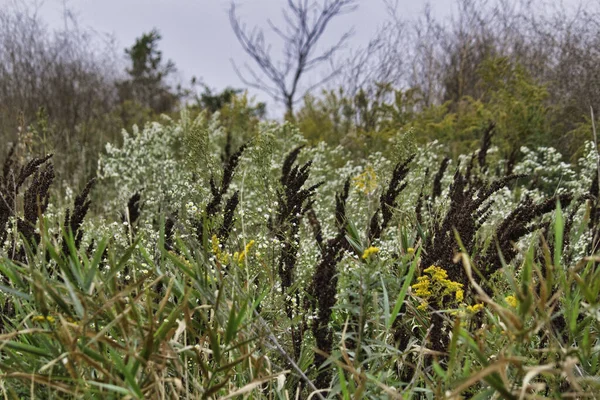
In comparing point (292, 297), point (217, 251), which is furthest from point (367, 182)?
point (217, 251)

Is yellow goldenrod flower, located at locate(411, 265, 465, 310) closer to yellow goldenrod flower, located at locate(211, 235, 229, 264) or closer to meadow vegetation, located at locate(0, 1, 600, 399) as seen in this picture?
meadow vegetation, located at locate(0, 1, 600, 399)

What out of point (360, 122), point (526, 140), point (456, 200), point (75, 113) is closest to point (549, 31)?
point (360, 122)

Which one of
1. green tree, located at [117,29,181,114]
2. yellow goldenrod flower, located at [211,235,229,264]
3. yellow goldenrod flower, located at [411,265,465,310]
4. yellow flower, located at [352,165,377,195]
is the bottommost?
yellow goldenrod flower, located at [411,265,465,310]

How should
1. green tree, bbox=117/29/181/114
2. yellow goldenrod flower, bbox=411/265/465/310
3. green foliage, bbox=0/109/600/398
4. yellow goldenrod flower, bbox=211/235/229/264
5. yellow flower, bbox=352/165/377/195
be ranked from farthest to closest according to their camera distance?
green tree, bbox=117/29/181/114
yellow flower, bbox=352/165/377/195
yellow goldenrod flower, bbox=211/235/229/264
yellow goldenrod flower, bbox=411/265/465/310
green foliage, bbox=0/109/600/398

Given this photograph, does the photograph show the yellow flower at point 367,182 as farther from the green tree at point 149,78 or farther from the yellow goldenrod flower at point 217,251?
the green tree at point 149,78

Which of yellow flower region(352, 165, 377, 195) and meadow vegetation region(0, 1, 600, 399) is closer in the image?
meadow vegetation region(0, 1, 600, 399)

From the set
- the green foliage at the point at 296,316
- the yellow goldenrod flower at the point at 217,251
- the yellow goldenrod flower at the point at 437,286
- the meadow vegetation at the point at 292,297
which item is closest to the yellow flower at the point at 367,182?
the meadow vegetation at the point at 292,297

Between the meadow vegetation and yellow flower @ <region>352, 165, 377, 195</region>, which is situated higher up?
yellow flower @ <region>352, 165, 377, 195</region>

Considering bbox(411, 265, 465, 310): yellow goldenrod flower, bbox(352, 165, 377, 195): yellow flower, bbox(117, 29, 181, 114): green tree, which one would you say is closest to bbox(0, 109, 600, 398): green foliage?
bbox(411, 265, 465, 310): yellow goldenrod flower

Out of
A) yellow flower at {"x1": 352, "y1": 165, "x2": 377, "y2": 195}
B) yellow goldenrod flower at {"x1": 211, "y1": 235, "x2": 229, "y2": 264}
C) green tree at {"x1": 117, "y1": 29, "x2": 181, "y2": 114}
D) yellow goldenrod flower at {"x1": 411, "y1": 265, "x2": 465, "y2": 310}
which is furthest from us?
green tree at {"x1": 117, "y1": 29, "x2": 181, "y2": 114}

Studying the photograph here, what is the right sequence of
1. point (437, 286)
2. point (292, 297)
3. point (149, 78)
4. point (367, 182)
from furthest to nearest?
point (149, 78), point (367, 182), point (292, 297), point (437, 286)

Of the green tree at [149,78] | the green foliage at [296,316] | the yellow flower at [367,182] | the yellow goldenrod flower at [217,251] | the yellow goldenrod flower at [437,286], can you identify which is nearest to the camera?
the green foliage at [296,316]

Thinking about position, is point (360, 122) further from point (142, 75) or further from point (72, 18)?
point (142, 75)

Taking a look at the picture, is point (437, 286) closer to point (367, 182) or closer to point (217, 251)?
point (217, 251)
